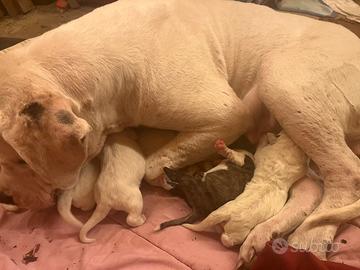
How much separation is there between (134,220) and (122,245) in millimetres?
104

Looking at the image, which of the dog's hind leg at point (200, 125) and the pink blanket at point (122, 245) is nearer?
the pink blanket at point (122, 245)

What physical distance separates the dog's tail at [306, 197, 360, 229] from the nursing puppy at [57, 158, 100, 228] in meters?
0.84

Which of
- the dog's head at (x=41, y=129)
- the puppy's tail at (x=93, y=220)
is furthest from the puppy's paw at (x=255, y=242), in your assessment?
the dog's head at (x=41, y=129)

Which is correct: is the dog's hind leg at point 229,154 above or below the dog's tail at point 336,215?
above

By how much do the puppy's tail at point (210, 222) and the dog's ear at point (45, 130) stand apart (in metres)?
0.52

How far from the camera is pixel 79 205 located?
1.93m

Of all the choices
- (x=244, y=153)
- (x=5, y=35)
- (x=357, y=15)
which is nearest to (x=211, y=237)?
(x=244, y=153)

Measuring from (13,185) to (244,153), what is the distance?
3.04 feet

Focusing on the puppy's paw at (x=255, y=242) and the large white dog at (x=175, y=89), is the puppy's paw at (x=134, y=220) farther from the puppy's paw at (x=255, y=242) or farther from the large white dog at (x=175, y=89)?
the puppy's paw at (x=255, y=242)

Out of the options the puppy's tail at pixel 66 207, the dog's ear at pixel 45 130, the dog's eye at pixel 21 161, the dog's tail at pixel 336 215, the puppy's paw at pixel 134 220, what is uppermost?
the dog's ear at pixel 45 130

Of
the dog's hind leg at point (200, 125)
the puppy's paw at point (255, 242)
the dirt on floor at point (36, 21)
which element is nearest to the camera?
the puppy's paw at point (255, 242)

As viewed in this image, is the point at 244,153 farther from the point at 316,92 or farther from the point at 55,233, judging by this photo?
the point at 55,233

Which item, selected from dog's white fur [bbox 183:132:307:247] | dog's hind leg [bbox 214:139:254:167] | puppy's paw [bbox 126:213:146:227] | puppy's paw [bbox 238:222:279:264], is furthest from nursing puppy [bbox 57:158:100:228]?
puppy's paw [bbox 238:222:279:264]

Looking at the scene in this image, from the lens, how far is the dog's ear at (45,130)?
1552 millimetres
